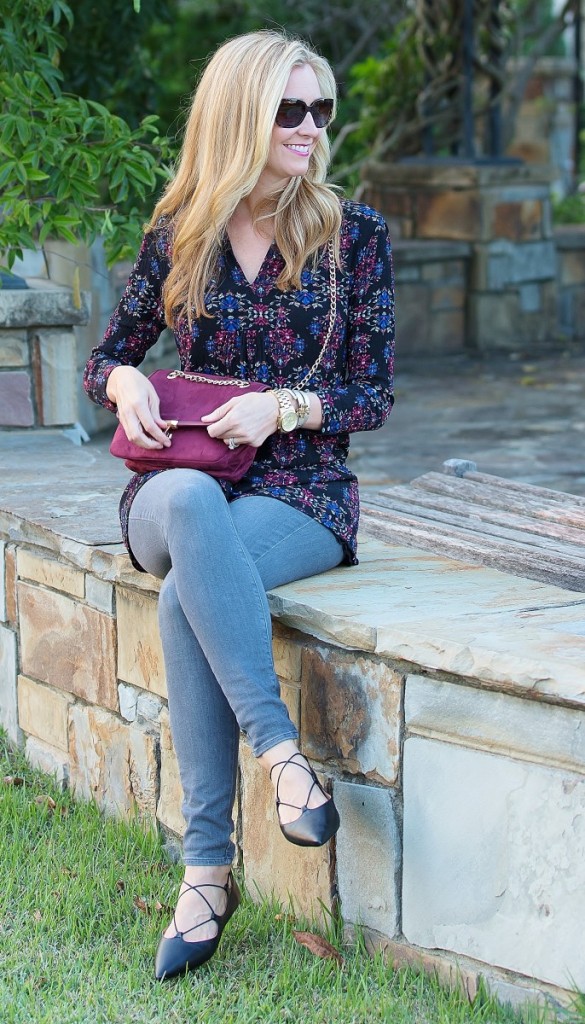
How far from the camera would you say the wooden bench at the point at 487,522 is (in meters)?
2.87

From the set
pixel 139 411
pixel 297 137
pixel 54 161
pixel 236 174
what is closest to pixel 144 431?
pixel 139 411

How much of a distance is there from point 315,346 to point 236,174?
36 centimetres

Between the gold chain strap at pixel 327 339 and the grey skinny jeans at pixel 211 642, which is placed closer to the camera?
the grey skinny jeans at pixel 211 642

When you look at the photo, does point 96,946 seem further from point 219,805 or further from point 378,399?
point 378,399

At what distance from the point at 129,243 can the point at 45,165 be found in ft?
1.03

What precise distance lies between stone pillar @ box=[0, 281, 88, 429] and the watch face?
1725 millimetres

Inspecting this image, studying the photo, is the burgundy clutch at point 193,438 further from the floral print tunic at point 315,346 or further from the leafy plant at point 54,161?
the leafy plant at point 54,161

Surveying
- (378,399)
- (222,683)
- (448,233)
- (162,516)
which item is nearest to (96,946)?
(222,683)

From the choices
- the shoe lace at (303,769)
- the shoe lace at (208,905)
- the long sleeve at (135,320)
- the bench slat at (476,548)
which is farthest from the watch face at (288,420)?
the shoe lace at (208,905)

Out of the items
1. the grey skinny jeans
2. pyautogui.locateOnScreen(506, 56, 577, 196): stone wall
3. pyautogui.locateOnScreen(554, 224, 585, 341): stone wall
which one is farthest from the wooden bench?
pyautogui.locateOnScreen(506, 56, 577, 196): stone wall

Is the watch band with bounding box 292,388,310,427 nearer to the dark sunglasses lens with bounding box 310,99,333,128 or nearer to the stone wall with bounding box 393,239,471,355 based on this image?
the dark sunglasses lens with bounding box 310,99,333,128

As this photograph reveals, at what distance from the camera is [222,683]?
7.73 feet

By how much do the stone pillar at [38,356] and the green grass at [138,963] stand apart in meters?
1.63

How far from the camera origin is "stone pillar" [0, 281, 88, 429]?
164 inches
